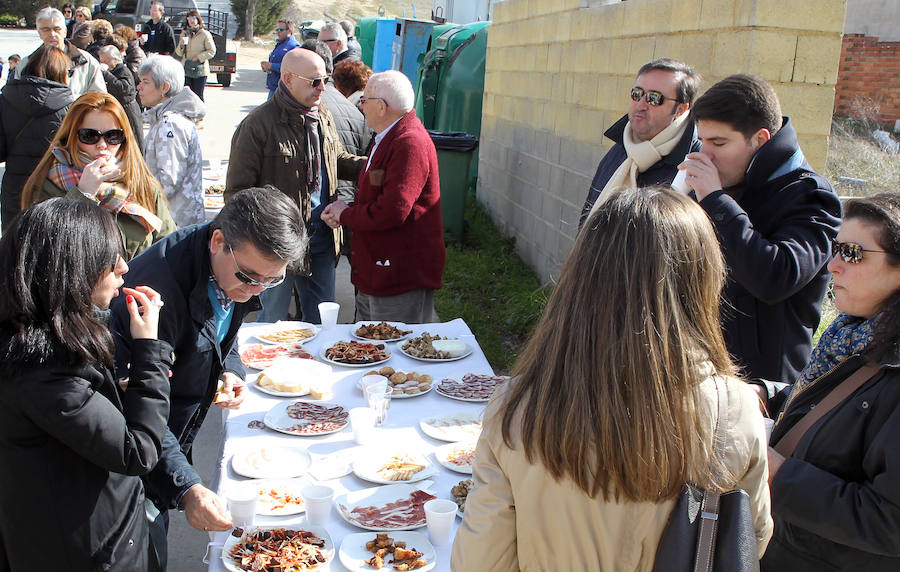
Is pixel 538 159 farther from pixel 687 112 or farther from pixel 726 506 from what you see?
pixel 726 506

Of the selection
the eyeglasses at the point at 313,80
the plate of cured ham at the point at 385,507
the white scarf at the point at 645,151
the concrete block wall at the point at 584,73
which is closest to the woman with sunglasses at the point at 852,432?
the plate of cured ham at the point at 385,507

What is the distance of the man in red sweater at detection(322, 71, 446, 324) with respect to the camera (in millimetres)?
4398

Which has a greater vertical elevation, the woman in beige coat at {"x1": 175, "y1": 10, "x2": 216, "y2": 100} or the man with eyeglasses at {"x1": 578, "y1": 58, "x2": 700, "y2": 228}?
the woman in beige coat at {"x1": 175, "y1": 10, "x2": 216, "y2": 100}

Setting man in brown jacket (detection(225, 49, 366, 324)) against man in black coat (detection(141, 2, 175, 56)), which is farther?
man in black coat (detection(141, 2, 175, 56))

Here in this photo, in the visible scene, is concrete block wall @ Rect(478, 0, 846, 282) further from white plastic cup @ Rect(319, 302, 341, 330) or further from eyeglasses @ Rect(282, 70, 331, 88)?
white plastic cup @ Rect(319, 302, 341, 330)

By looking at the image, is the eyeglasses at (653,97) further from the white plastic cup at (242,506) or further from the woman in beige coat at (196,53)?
the woman in beige coat at (196,53)

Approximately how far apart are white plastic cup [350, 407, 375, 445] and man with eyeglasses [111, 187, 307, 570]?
517mm

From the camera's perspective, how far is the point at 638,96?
3.71 meters

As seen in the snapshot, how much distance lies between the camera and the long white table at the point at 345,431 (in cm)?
225

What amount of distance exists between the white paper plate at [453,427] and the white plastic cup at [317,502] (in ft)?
2.22

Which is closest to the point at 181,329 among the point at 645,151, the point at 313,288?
the point at 645,151

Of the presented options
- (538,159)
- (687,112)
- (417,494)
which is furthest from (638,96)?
(538,159)

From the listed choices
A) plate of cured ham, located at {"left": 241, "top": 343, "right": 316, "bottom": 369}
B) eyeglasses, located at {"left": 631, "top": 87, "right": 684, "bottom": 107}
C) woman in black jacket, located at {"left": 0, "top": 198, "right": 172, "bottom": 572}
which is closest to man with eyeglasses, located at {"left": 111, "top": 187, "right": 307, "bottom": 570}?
woman in black jacket, located at {"left": 0, "top": 198, "right": 172, "bottom": 572}

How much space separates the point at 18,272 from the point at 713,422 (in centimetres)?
160
